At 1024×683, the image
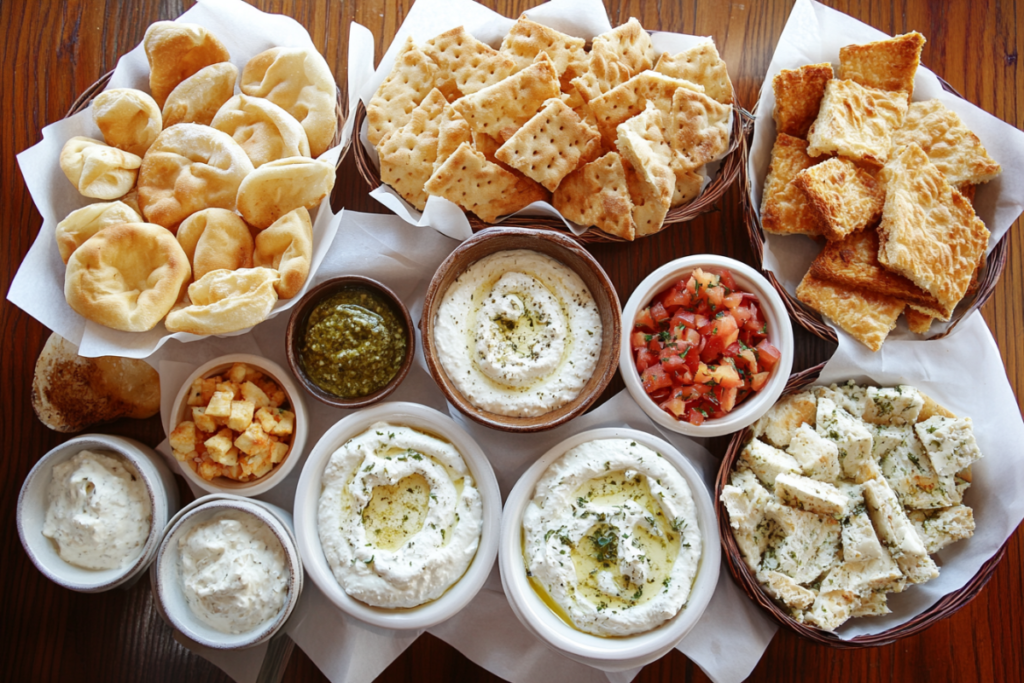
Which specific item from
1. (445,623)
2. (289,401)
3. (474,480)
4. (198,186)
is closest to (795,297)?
(474,480)

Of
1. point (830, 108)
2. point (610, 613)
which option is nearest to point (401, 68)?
point (830, 108)

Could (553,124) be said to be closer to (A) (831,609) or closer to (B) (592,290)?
(B) (592,290)

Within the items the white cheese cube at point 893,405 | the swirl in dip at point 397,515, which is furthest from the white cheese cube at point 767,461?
the swirl in dip at point 397,515

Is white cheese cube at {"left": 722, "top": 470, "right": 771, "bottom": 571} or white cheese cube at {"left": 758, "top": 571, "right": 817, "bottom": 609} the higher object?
white cheese cube at {"left": 722, "top": 470, "right": 771, "bottom": 571}

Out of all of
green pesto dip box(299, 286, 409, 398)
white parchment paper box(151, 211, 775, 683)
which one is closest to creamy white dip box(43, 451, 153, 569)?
white parchment paper box(151, 211, 775, 683)

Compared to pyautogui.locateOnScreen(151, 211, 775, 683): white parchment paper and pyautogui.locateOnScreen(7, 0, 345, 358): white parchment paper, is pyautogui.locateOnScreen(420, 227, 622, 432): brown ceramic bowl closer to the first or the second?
pyautogui.locateOnScreen(151, 211, 775, 683): white parchment paper
